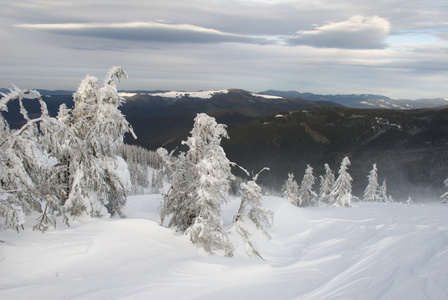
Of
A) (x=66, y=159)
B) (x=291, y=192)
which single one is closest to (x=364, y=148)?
(x=291, y=192)

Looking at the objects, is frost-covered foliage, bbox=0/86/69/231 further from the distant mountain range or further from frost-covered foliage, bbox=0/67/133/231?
the distant mountain range

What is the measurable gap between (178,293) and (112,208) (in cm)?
747

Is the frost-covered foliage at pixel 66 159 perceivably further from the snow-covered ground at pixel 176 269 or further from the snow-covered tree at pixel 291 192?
the snow-covered tree at pixel 291 192

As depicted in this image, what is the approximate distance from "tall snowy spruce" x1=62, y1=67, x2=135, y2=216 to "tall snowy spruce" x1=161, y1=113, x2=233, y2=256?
8.81ft

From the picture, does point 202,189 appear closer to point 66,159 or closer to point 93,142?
point 93,142

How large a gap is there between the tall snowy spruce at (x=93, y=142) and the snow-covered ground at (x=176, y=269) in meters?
1.00

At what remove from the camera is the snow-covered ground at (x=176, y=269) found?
253 inches

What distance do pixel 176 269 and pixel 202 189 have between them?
338 cm

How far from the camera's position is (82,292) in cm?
598

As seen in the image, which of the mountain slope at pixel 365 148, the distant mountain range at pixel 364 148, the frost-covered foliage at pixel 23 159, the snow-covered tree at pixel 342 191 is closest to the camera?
the frost-covered foliage at pixel 23 159

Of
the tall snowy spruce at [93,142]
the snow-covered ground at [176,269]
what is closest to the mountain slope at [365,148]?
the snow-covered ground at [176,269]

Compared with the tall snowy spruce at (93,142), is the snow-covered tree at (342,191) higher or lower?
lower

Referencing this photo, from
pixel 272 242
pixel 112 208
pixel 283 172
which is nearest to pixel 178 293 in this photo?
pixel 112 208

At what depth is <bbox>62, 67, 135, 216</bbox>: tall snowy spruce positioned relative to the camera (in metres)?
9.59
